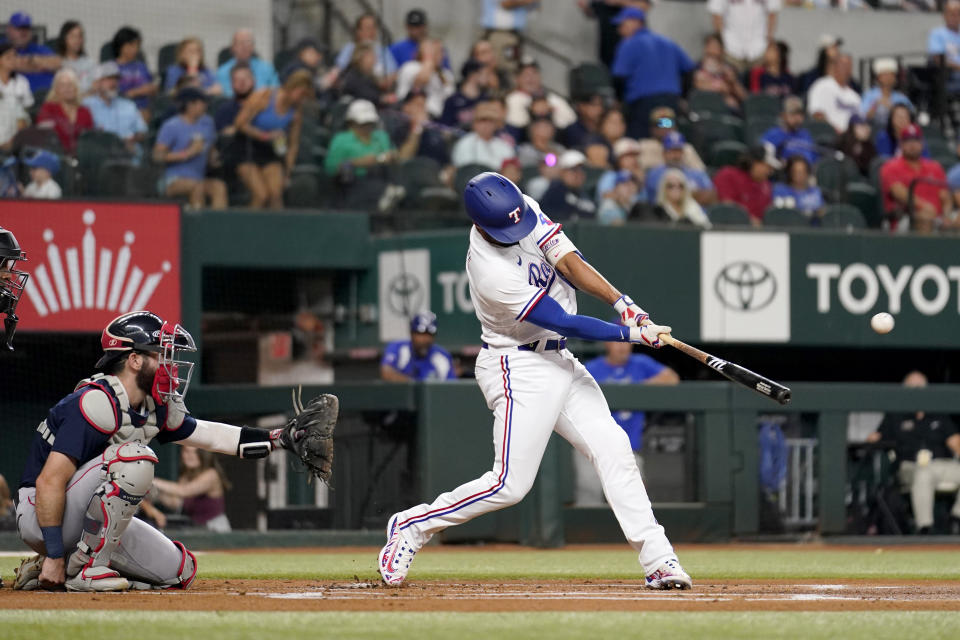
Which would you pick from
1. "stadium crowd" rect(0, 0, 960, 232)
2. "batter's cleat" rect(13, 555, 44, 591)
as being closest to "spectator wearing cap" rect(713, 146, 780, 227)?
"stadium crowd" rect(0, 0, 960, 232)

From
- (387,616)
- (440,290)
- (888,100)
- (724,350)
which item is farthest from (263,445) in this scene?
(888,100)

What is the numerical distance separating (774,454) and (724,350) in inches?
96.0

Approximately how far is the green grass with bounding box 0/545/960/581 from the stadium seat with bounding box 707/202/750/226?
340 cm

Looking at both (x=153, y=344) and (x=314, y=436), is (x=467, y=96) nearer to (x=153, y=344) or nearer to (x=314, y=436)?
(x=314, y=436)

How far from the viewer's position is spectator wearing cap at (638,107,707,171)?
559 inches

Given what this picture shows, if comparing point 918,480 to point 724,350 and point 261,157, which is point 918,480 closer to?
point 724,350

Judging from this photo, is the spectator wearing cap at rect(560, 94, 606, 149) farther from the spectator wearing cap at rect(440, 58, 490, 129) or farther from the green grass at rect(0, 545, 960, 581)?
the green grass at rect(0, 545, 960, 581)

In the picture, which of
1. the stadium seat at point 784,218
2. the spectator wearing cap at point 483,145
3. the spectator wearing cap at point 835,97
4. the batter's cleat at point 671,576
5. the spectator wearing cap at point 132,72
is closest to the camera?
the batter's cleat at point 671,576

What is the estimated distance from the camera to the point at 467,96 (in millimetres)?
14531

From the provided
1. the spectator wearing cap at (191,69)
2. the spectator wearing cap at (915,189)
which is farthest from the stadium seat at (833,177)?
the spectator wearing cap at (191,69)

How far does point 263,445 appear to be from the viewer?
655 centimetres

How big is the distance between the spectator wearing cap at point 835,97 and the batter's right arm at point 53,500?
39.5ft

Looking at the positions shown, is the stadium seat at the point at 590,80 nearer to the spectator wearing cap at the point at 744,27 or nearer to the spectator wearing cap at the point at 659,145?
the spectator wearing cap at the point at 659,145

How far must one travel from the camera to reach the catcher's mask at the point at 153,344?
20.1ft
